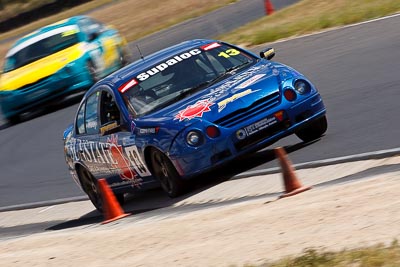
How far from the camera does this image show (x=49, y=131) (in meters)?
19.2

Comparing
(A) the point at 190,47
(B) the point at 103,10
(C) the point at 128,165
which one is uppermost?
(A) the point at 190,47

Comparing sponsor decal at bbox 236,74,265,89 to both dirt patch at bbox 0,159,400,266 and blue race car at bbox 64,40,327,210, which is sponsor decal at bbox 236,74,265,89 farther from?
dirt patch at bbox 0,159,400,266

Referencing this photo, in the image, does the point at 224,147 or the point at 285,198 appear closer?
the point at 285,198

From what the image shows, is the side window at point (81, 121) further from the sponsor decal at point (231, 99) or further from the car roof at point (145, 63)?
the sponsor decal at point (231, 99)

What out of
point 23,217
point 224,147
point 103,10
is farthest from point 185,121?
point 103,10

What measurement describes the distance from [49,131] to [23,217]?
590 centimetres

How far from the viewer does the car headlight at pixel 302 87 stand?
36.6 feet

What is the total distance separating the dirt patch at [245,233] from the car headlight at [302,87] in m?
1.35

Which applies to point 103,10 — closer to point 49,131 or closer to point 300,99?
point 49,131

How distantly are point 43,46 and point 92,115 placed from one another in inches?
408

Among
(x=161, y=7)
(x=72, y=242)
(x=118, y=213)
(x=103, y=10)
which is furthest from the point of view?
(x=103, y=10)

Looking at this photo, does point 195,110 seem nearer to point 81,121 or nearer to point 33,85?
point 81,121

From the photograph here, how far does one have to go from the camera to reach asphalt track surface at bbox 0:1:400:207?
37.5 feet

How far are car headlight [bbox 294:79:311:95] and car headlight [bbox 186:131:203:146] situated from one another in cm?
129
